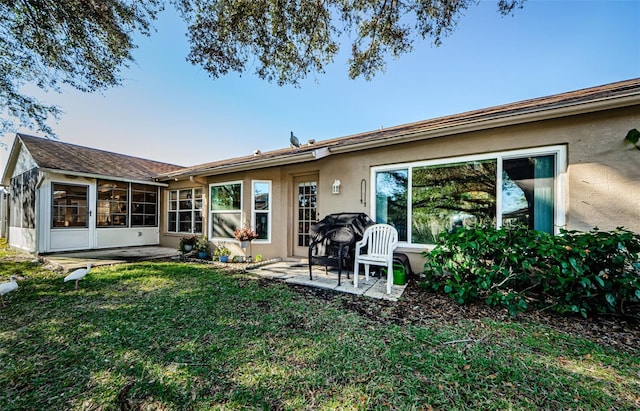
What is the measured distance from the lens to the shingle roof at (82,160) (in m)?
8.30

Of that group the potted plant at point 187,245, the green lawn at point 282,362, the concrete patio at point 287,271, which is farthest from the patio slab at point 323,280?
the potted plant at point 187,245

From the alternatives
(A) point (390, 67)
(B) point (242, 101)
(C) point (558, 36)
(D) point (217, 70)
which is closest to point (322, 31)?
(A) point (390, 67)

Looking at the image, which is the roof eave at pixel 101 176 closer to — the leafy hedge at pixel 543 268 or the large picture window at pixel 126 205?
the large picture window at pixel 126 205

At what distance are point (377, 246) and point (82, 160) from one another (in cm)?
1135

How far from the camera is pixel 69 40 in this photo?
5762mm

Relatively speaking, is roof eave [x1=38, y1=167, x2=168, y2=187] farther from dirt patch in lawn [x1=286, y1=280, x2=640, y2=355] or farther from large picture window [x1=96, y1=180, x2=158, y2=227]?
dirt patch in lawn [x1=286, y1=280, x2=640, y2=355]

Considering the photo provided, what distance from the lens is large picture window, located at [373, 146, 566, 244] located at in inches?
161

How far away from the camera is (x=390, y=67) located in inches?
241

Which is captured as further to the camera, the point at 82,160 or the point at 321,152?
the point at 82,160

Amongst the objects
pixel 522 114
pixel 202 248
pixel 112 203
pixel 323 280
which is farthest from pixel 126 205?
pixel 522 114

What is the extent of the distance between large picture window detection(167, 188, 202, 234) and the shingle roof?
54.9 inches

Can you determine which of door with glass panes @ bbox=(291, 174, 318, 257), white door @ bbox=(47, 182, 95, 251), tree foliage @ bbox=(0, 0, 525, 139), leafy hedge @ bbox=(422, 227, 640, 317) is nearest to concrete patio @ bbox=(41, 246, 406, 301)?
white door @ bbox=(47, 182, 95, 251)

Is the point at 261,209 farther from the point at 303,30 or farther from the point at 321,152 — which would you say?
the point at 303,30

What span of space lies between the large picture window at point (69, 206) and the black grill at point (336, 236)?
346 inches
